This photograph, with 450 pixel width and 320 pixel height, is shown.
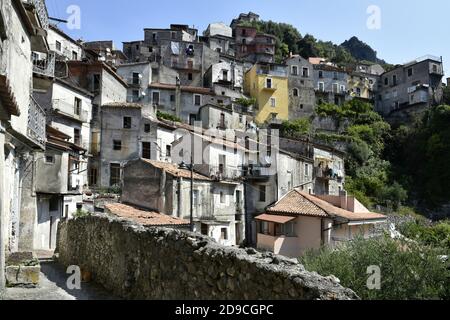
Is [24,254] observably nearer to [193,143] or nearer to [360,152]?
[193,143]

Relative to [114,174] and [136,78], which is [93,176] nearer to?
[114,174]

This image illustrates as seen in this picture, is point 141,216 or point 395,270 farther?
point 141,216

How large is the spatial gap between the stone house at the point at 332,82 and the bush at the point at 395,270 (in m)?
64.1

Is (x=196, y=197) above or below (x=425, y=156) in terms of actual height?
below

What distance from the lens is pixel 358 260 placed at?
1141cm

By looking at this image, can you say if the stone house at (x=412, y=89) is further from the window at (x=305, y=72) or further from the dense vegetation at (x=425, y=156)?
the window at (x=305, y=72)

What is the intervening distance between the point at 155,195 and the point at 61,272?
1655 centimetres

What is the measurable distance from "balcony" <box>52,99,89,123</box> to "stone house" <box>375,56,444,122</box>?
2246 inches

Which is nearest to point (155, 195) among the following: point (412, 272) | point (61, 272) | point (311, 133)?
point (61, 272)

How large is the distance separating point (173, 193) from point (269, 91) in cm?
3979

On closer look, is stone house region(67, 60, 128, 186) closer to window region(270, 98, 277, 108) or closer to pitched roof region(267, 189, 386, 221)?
pitched roof region(267, 189, 386, 221)

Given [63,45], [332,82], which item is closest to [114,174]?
[63,45]

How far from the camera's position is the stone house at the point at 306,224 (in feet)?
96.7

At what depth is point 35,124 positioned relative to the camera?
15500 millimetres
